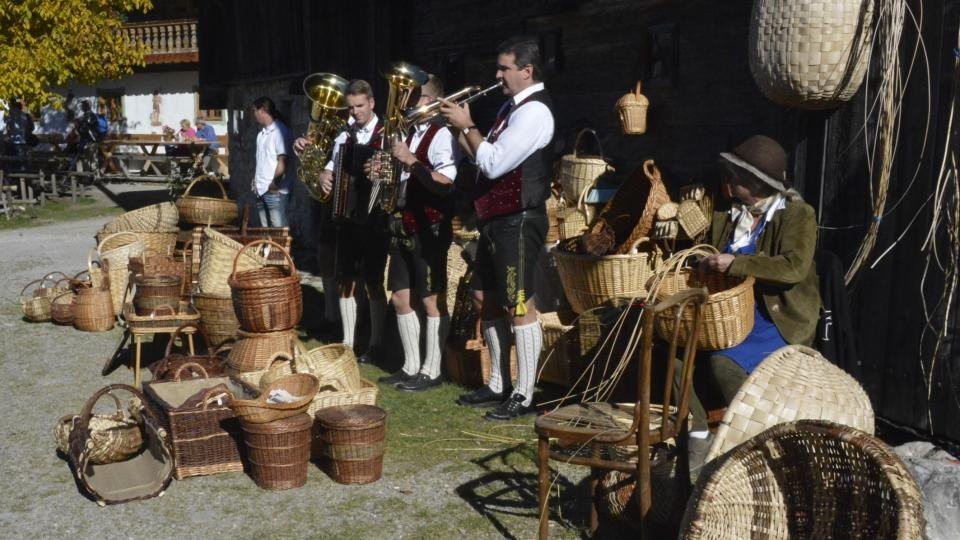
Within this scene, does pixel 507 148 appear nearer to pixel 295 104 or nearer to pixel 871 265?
pixel 871 265

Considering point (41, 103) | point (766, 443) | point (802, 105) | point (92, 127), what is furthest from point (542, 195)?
point (92, 127)

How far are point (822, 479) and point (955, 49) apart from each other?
2189mm

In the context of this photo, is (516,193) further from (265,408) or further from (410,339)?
(265,408)

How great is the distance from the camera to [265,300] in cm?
636

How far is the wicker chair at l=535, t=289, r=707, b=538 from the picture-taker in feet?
12.3

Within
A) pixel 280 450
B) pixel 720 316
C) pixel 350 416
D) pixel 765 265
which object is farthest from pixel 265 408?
pixel 765 265

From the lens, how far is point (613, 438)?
388 centimetres

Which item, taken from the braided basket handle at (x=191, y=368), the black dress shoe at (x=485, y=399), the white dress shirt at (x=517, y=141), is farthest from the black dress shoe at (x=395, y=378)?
the white dress shirt at (x=517, y=141)

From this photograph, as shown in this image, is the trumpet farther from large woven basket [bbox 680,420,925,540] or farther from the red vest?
large woven basket [bbox 680,420,925,540]

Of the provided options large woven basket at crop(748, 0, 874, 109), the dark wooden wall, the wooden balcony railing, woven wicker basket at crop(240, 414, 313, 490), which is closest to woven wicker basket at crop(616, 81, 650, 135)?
the dark wooden wall

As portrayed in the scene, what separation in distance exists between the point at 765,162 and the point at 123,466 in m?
3.59

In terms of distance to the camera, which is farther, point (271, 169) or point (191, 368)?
point (271, 169)

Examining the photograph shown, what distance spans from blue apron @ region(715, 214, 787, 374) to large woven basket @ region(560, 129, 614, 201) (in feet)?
7.18

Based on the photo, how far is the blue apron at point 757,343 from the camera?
467cm
